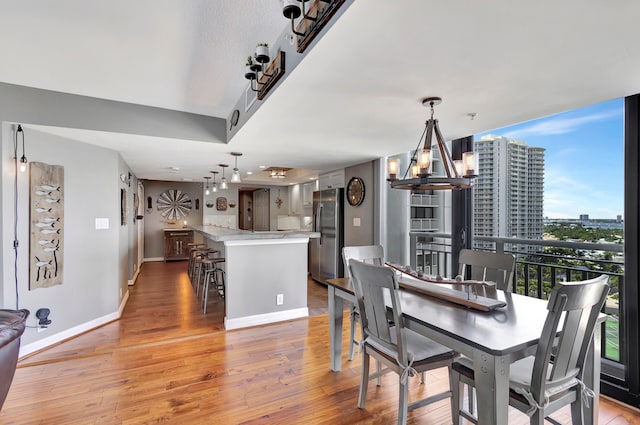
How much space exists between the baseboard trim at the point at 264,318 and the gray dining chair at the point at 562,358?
8.29ft

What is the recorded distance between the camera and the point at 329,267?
545cm

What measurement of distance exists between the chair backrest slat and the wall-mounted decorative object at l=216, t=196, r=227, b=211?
8393 millimetres

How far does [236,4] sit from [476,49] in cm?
125

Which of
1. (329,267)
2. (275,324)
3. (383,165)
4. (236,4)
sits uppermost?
(236,4)

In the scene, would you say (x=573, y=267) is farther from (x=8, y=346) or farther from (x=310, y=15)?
(x=8, y=346)

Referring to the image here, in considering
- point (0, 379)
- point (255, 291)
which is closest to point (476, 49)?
point (0, 379)

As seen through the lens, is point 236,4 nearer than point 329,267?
Yes

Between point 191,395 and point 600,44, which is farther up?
point 600,44

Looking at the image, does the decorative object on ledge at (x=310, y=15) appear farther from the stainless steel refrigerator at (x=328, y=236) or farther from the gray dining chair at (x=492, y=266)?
the stainless steel refrigerator at (x=328, y=236)

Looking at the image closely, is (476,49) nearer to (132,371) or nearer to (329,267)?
(132,371)

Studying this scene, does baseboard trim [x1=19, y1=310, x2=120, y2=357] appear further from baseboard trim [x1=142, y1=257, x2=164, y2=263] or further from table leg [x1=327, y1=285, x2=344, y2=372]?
baseboard trim [x1=142, y1=257, x2=164, y2=263]

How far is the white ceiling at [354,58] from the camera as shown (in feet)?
4.21

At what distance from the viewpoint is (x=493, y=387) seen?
130 centimetres

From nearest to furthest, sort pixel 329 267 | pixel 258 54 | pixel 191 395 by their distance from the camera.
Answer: pixel 258 54
pixel 191 395
pixel 329 267
